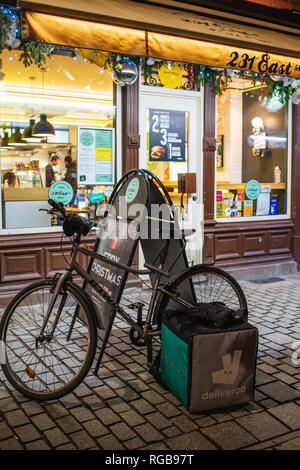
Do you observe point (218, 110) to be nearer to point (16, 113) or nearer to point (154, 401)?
point (16, 113)

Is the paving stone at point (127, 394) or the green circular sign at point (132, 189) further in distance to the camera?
the green circular sign at point (132, 189)

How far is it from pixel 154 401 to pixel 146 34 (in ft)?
12.9

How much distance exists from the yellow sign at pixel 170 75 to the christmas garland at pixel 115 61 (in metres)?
0.20

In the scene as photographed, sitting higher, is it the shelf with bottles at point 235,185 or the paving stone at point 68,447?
the shelf with bottles at point 235,185

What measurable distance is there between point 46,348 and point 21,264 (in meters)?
2.61

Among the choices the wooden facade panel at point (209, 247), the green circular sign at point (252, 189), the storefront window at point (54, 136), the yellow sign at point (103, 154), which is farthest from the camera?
the green circular sign at point (252, 189)

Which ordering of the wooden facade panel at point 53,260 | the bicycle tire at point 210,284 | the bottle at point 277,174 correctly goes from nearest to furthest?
the bicycle tire at point 210,284, the wooden facade panel at point 53,260, the bottle at point 277,174

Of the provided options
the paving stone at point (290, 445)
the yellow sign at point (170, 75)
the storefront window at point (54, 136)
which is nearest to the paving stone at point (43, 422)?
the paving stone at point (290, 445)


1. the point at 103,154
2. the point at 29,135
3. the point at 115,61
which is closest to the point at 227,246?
the point at 103,154

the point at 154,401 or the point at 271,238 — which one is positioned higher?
the point at 271,238

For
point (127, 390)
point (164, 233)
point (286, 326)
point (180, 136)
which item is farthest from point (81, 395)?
point (180, 136)

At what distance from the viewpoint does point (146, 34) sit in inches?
212

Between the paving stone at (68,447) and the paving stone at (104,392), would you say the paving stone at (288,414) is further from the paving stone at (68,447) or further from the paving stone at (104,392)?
the paving stone at (68,447)

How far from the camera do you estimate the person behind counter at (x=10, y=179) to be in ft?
20.2
